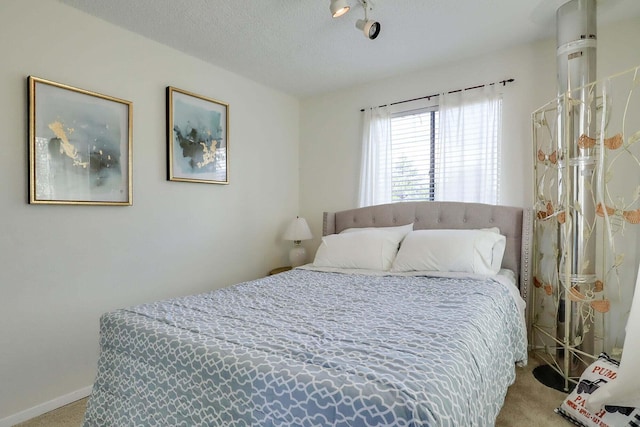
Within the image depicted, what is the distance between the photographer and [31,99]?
1986 millimetres

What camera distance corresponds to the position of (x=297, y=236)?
3.48 m

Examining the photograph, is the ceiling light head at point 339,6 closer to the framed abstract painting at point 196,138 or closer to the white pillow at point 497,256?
the framed abstract painting at point 196,138

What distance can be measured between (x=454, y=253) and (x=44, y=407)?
2.81 meters

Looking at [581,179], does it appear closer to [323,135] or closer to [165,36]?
[323,135]

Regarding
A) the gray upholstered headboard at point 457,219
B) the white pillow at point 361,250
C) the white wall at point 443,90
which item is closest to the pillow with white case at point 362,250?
the white pillow at point 361,250

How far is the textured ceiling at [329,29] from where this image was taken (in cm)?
218

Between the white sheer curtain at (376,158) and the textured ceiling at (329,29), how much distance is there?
485 millimetres

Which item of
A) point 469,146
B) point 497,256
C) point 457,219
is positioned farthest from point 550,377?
point 469,146

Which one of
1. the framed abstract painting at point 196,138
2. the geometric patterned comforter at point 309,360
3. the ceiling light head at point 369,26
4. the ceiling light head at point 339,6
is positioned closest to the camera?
the geometric patterned comforter at point 309,360

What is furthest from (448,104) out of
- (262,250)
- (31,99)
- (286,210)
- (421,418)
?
(31,99)

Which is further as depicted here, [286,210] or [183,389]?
[286,210]

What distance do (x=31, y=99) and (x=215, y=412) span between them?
6.90 feet

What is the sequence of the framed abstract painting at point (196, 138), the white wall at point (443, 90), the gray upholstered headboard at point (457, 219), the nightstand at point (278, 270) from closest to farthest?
the white wall at point (443, 90)
the gray upholstered headboard at point (457, 219)
the framed abstract painting at point (196, 138)
the nightstand at point (278, 270)

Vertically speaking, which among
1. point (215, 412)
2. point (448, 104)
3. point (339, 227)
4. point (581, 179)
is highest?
point (448, 104)
